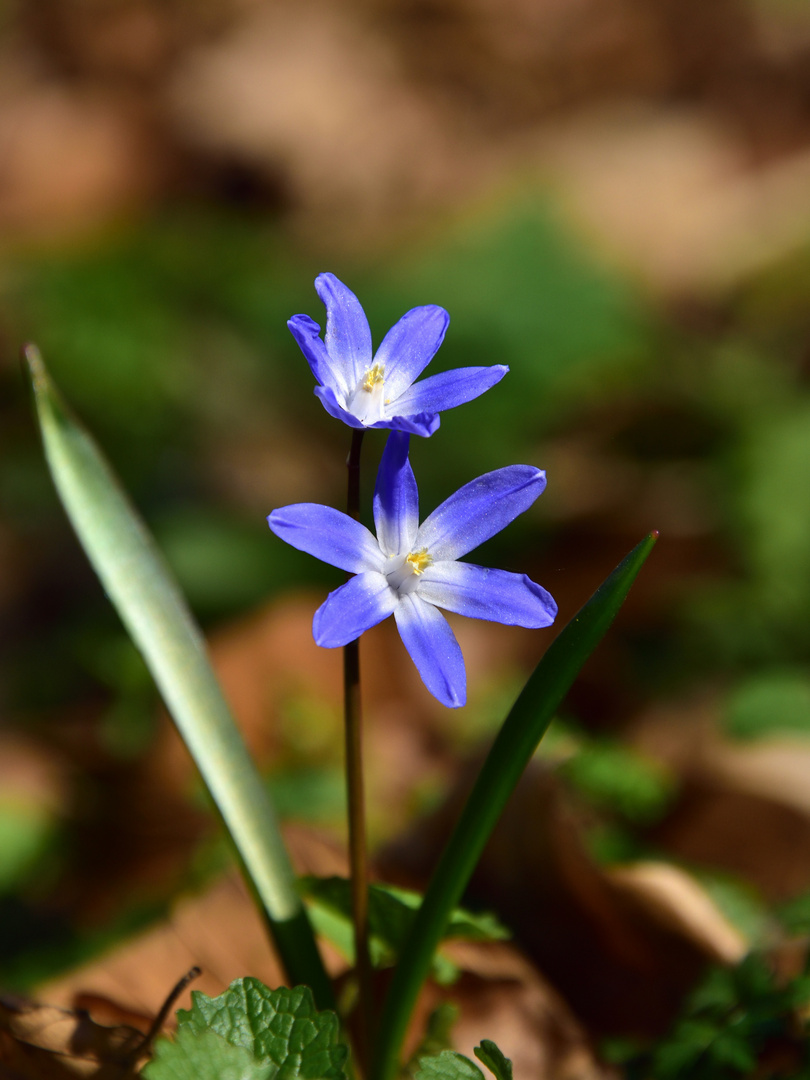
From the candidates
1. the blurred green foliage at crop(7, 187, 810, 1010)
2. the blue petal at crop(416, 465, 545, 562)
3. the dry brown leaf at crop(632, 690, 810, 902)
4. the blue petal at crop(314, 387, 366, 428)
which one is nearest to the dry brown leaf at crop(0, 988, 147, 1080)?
the blue petal at crop(416, 465, 545, 562)

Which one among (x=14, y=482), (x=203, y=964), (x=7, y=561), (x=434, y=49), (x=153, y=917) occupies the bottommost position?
(x=203, y=964)

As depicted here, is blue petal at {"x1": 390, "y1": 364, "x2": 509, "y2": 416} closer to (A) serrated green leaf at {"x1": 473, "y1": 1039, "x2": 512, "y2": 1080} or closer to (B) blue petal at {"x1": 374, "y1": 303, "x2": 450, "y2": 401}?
(B) blue petal at {"x1": 374, "y1": 303, "x2": 450, "y2": 401}

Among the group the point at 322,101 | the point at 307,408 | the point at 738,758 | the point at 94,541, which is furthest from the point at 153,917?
the point at 322,101

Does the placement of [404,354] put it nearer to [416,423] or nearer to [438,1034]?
[416,423]

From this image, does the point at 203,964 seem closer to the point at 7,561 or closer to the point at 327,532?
the point at 327,532

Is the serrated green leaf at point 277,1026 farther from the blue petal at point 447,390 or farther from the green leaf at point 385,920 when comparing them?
the blue petal at point 447,390
